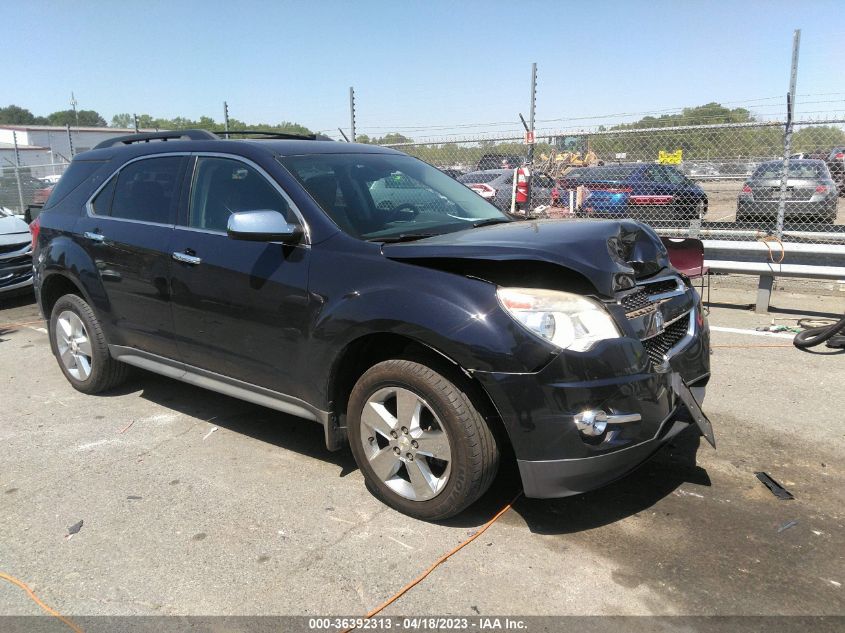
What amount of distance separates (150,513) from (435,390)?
1616mm

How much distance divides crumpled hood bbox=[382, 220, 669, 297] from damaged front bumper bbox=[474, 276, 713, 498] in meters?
0.28

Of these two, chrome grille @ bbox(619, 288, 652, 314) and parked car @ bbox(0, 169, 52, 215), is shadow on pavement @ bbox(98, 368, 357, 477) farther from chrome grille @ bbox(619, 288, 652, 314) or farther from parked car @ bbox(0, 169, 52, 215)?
parked car @ bbox(0, 169, 52, 215)

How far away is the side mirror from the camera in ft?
10.5

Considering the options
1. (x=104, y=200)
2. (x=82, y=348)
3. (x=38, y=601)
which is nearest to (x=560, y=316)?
(x=38, y=601)

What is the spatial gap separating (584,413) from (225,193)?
2.42 meters

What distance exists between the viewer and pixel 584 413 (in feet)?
8.63

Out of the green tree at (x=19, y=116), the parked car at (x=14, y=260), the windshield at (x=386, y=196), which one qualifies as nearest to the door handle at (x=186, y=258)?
the windshield at (x=386, y=196)

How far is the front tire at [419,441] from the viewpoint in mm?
2799

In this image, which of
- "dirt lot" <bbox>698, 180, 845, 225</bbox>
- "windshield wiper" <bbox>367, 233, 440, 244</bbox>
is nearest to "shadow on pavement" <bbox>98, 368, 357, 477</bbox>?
"windshield wiper" <bbox>367, 233, 440, 244</bbox>

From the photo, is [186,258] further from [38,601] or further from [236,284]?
[38,601]

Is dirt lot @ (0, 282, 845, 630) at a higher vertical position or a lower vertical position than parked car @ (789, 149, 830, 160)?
lower

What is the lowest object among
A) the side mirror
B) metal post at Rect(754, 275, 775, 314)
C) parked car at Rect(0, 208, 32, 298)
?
metal post at Rect(754, 275, 775, 314)

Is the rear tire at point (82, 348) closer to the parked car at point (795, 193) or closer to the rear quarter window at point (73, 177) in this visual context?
the rear quarter window at point (73, 177)

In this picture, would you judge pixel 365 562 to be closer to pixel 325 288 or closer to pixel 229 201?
pixel 325 288
